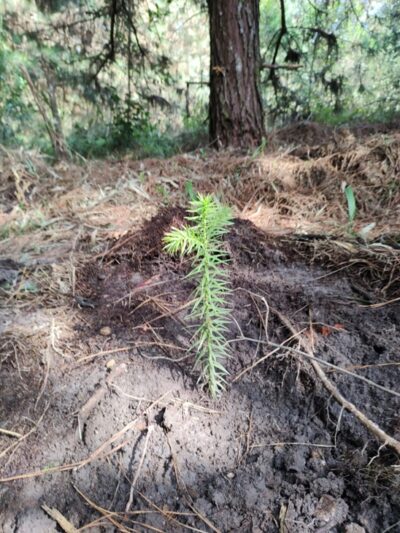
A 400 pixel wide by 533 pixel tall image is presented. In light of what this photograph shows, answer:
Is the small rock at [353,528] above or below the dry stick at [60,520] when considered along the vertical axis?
above

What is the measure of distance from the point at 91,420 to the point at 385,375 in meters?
1.08

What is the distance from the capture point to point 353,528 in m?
0.98

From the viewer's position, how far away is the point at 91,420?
1.28 metres

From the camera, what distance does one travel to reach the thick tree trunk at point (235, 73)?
150 inches

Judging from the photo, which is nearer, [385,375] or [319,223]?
[385,375]

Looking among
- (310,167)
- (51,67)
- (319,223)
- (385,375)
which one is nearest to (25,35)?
(51,67)

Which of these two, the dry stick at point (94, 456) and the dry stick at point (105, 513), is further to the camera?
the dry stick at point (94, 456)

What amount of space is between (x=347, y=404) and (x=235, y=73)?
3.74 metres

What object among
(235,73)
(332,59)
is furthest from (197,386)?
(332,59)

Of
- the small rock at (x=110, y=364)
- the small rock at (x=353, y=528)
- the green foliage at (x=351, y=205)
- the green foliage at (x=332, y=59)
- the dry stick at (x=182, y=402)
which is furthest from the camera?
the green foliage at (x=332, y=59)

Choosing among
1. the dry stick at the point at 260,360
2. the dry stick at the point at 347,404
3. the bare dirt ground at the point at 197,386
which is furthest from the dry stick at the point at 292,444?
the dry stick at the point at 260,360

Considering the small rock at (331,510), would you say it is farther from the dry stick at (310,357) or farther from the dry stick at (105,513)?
the dry stick at (105,513)

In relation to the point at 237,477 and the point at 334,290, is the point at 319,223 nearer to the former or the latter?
the point at 334,290

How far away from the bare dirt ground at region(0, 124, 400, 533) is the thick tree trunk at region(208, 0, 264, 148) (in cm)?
208
